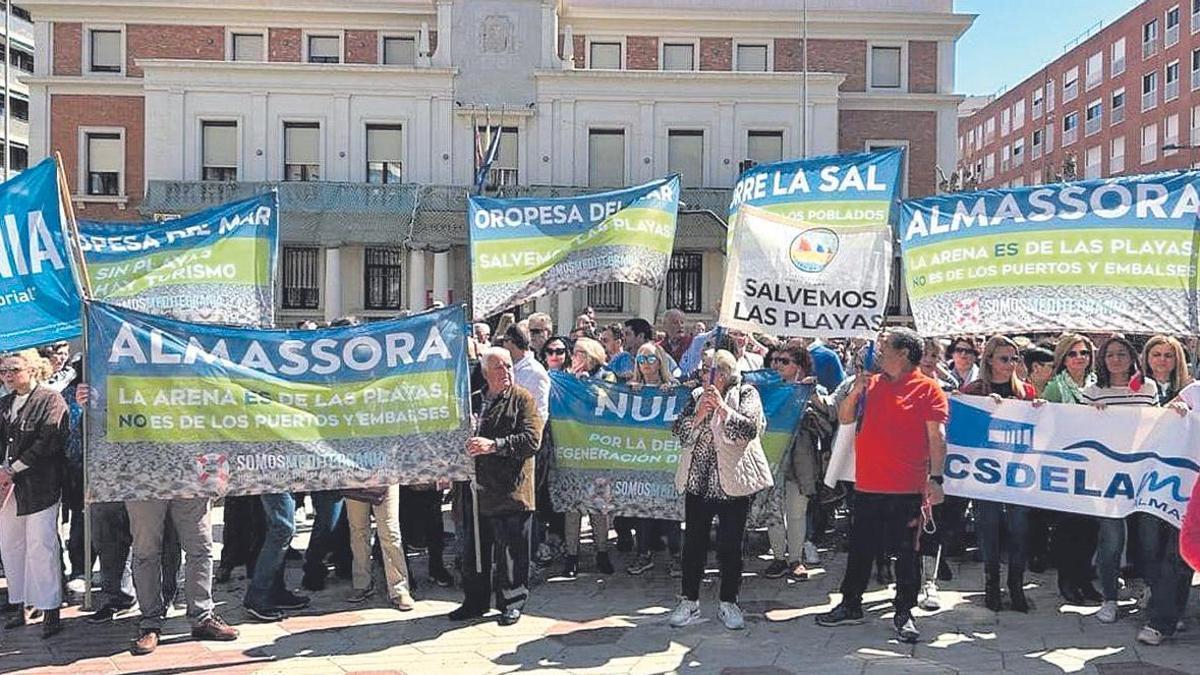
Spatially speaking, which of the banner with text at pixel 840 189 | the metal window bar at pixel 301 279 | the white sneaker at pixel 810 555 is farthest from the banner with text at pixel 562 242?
the metal window bar at pixel 301 279

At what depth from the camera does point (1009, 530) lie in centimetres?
717

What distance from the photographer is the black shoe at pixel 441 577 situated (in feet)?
25.9

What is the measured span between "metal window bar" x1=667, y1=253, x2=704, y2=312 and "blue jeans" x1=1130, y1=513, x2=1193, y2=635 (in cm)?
2785

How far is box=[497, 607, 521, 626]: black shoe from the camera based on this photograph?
6848 mm

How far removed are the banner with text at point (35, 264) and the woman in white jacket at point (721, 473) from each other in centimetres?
405

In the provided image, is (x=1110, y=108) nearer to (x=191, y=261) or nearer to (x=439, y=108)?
(x=439, y=108)

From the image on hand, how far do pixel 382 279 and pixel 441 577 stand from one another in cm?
2711

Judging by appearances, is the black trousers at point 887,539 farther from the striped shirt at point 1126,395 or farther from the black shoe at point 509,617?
the black shoe at point 509,617

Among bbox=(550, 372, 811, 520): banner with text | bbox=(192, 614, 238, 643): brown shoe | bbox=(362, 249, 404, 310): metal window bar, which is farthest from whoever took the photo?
bbox=(362, 249, 404, 310): metal window bar

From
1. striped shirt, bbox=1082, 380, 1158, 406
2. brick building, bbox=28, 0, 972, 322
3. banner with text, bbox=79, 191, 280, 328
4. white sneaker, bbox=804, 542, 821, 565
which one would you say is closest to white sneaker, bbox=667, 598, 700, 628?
white sneaker, bbox=804, 542, 821, 565

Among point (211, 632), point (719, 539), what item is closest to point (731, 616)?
point (719, 539)

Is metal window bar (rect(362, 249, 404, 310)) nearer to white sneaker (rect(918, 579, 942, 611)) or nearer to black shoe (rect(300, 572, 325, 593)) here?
black shoe (rect(300, 572, 325, 593))

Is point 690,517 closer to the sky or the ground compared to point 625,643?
closer to the sky

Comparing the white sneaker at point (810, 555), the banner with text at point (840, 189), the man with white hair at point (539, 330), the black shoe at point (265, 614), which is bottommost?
the black shoe at point (265, 614)
